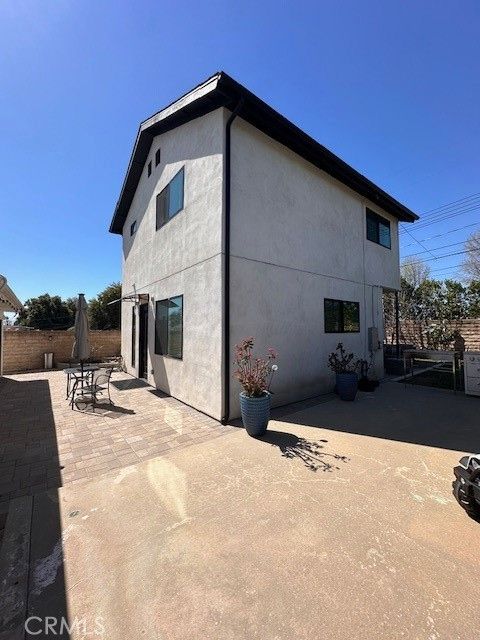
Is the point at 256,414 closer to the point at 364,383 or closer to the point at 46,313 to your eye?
the point at 364,383

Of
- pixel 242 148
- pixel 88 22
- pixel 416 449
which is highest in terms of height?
pixel 88 22

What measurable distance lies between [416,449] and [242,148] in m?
6.45

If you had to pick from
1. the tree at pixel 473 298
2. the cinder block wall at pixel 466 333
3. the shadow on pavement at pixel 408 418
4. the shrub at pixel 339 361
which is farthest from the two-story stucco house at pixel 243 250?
the tree at pixel 473 298

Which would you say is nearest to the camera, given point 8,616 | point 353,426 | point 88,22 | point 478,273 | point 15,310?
point 8,616

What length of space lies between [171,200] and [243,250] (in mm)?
3441

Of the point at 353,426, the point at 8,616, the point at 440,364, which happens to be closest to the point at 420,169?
the point at 440,364

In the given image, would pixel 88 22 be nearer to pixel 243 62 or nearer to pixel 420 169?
pixel 243 62

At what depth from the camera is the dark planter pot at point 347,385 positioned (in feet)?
22.6

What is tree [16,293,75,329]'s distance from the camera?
27.5 metres

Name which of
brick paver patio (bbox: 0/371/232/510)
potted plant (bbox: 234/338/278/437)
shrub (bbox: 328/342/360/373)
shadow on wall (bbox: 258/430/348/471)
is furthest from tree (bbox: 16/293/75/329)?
shadow on wall (bbox: 258/430/348/471)

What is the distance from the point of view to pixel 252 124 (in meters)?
6.05

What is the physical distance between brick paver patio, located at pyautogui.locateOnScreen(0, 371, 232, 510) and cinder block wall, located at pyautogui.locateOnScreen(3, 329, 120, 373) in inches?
216

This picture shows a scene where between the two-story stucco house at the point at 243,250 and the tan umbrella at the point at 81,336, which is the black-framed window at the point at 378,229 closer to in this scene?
the two-story stucco house at the point at 243,250

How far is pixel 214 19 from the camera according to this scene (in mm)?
5805
